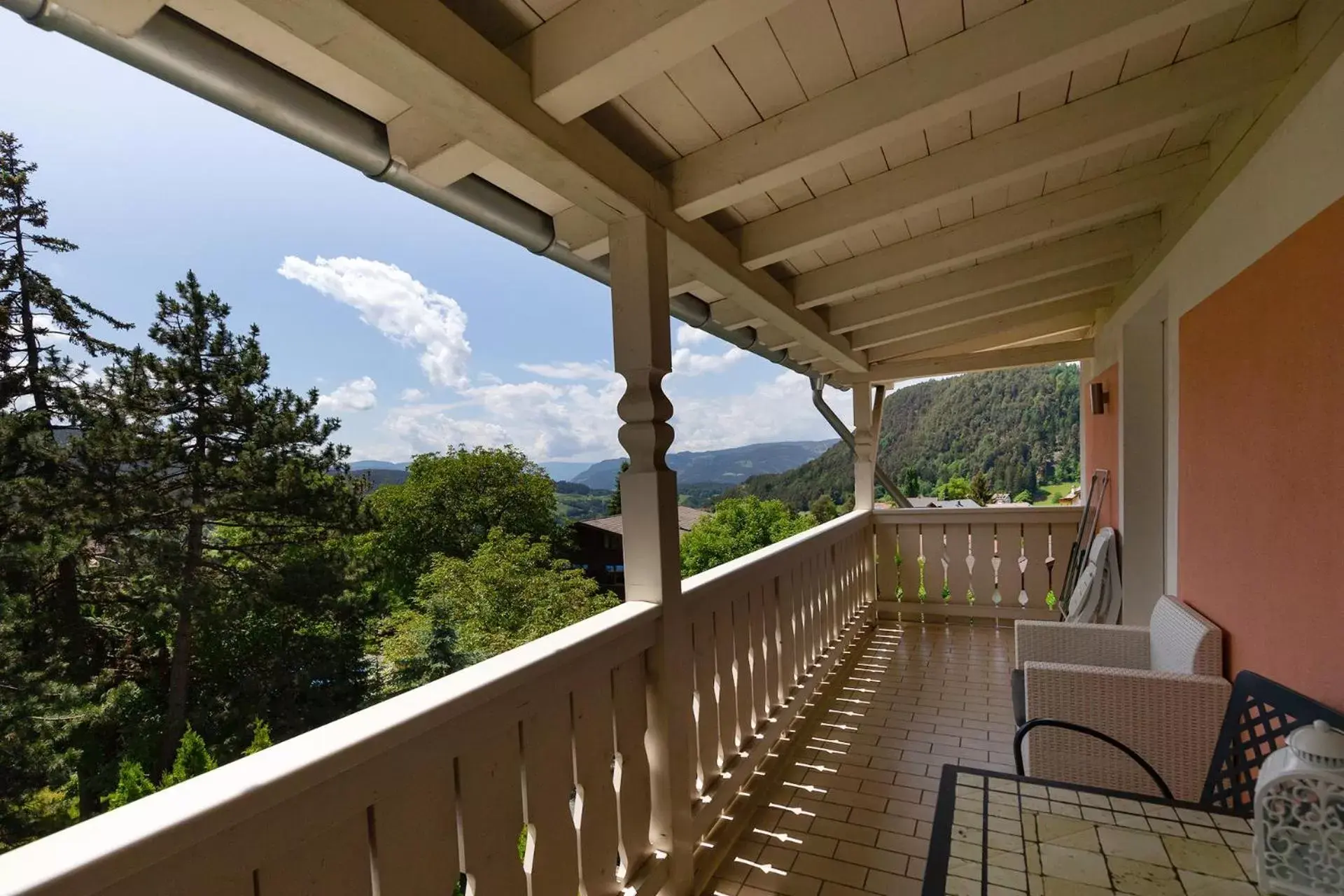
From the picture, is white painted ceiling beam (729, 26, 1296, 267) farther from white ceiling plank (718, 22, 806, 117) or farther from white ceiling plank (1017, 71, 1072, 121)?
white ceiling plank (718, 22, 806, 117)

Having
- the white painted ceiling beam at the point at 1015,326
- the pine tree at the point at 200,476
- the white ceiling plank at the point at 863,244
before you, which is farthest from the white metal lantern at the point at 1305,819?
the pine tree at the point at 200,476

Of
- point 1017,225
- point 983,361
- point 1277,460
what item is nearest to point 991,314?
point 983,361

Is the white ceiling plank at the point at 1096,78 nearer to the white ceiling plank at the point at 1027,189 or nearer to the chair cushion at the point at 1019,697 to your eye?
the white ceiling plank at the point at 1027,189

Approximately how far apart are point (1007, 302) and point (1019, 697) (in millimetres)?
2140

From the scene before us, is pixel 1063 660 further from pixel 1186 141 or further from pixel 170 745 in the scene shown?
pixel 170 745

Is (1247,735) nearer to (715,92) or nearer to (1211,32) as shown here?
(1211,32)

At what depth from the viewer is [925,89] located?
1.47 m

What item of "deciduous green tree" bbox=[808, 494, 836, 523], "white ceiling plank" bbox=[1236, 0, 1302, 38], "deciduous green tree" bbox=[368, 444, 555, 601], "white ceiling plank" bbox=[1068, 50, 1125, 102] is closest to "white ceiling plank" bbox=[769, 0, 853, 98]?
"white ceiling plank" bbox=[1068, 50, 1125, 102]

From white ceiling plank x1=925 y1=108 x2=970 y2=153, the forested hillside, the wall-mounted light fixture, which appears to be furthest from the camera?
the forested hillside

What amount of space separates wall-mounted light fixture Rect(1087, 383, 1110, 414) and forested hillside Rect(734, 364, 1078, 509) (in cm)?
1072

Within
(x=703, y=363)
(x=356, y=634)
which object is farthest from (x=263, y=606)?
(x=703, y=363)

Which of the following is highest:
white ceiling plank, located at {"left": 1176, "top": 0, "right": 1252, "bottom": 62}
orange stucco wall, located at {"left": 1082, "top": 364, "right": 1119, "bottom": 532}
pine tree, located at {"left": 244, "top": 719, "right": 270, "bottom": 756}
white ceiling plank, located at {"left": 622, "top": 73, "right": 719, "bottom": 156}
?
white ceiling plank, located at {"left": 1176, "top": 0, "right": 1252, "bottom": 62}

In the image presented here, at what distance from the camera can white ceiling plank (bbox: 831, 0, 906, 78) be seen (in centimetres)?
132

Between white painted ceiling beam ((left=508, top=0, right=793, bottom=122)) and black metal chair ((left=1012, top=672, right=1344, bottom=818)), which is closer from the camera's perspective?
white painted ceiling beam ((left=508, top=0, right=793, bottom=122))
